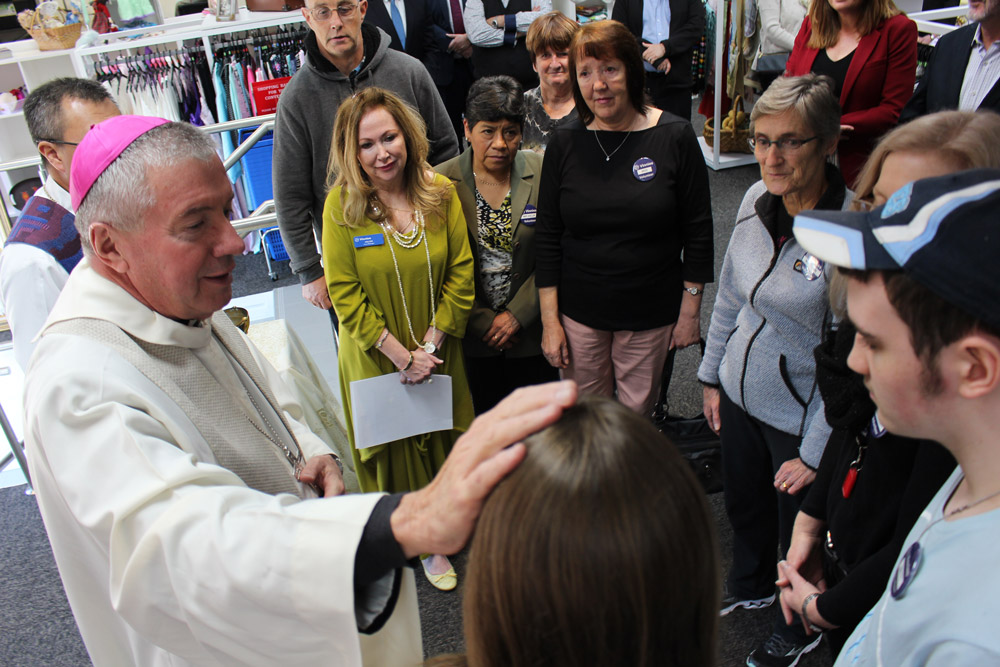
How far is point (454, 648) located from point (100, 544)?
1.61 metres

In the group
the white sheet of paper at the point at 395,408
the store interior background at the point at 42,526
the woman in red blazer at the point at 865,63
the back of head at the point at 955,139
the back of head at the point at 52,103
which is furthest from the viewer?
the woman in red blazer at the point at 865,63

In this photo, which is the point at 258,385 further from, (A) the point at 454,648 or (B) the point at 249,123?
(B) the point at 249,123

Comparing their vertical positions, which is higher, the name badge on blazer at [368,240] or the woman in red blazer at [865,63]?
the woman in red blazer at [865,63]

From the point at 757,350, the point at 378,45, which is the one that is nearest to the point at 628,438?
the point at 757,350

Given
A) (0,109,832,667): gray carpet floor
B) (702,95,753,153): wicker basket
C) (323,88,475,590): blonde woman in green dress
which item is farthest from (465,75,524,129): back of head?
(702,95,753,153): wicker basket

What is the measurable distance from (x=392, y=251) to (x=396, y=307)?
22 centimetres

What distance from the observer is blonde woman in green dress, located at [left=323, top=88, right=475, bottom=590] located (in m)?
2.56

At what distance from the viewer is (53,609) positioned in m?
2.83

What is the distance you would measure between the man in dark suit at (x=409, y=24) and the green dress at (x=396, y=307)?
3.21m

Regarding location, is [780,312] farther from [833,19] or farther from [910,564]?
[833,19]

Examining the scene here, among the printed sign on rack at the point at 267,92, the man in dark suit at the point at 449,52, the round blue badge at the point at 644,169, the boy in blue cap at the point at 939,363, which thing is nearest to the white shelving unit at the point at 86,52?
the printed sign on rack at the point at 267,92

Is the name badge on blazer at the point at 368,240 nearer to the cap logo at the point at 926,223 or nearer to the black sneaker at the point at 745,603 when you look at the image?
the black sneaker at the point at 745,603

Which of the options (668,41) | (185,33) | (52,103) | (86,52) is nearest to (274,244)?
(185,33)

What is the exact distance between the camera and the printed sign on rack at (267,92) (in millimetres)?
4637
